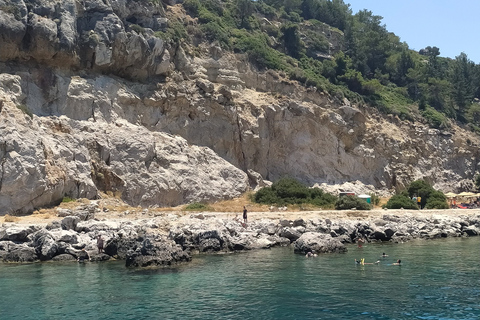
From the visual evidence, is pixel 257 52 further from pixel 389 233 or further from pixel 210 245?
pixel 210 245

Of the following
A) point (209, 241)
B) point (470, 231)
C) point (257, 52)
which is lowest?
point (470, 231)

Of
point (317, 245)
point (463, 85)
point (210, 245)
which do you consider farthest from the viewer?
point (463, 85)

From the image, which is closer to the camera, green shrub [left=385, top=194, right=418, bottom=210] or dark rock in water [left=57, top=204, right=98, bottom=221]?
dark rock in water [left=57, top=204, right=98, bottom=221]

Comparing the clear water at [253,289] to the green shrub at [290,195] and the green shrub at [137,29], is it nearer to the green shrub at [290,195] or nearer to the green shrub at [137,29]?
the green shrub at [290,195]

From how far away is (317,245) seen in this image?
2092cm

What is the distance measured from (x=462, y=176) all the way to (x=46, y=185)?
3895 centimetres

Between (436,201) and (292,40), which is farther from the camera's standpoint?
(292,40)

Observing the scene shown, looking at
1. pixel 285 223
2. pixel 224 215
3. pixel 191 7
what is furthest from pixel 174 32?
pixel 285 223

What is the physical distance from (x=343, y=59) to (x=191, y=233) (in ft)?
129

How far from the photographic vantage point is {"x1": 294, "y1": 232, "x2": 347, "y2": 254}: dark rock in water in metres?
20.8

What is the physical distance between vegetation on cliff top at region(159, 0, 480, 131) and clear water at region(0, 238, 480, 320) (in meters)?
25.5

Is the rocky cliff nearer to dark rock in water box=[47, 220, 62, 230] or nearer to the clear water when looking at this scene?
dark rock in water box=[47, 220, 62, 230]

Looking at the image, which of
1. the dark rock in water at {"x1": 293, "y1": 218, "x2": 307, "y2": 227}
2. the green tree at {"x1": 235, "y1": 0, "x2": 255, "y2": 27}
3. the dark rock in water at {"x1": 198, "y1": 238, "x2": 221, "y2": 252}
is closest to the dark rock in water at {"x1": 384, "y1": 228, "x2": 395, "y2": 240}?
the dark rock in water at {"x1": 293, "y1": 218, "x2": 307, "y2": 227}

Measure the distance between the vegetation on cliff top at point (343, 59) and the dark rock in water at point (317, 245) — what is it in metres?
23.1
